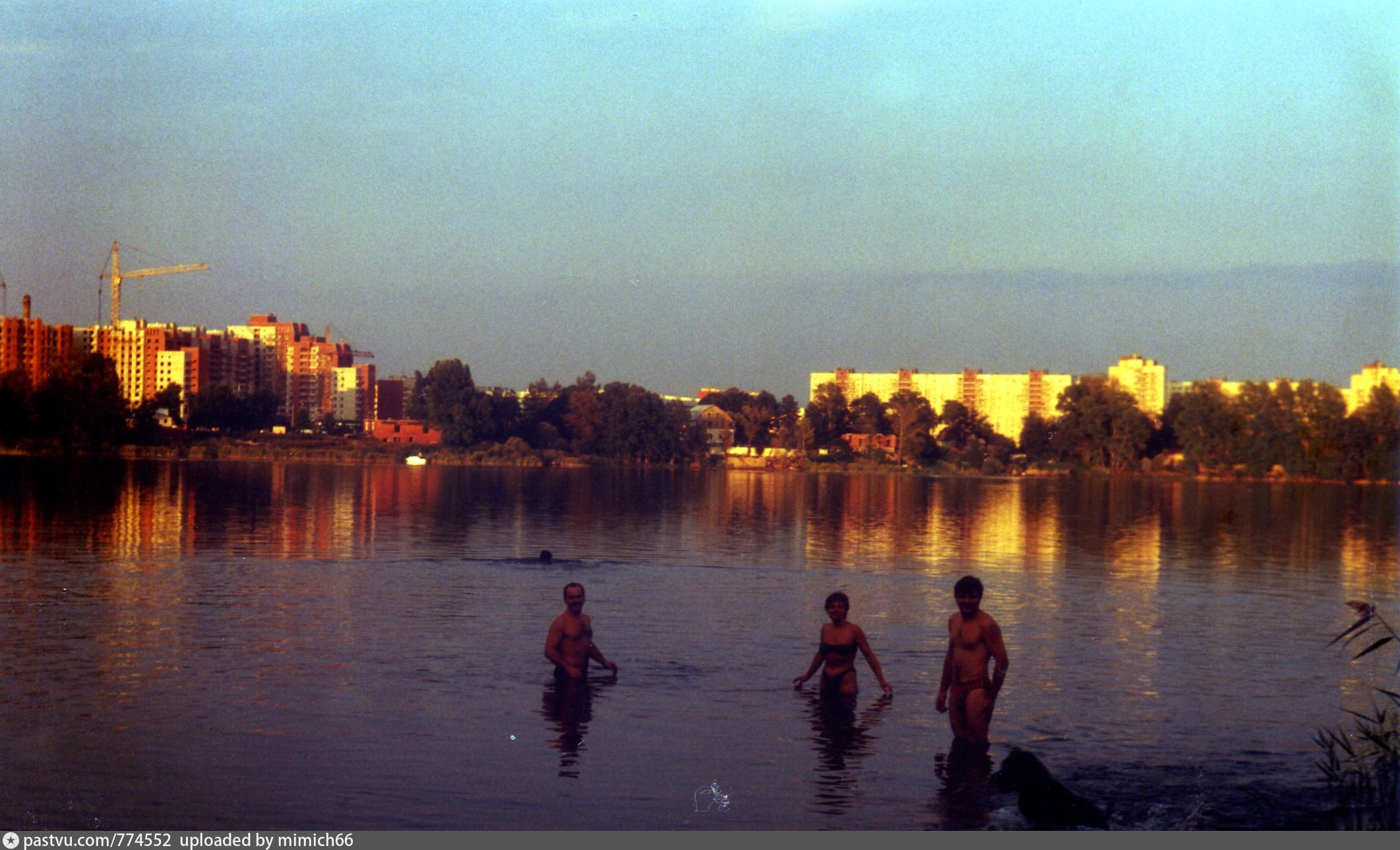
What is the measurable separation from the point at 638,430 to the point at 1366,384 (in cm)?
15010

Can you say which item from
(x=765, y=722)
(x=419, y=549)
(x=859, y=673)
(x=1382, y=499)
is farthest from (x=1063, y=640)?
(x=1382, y=499)

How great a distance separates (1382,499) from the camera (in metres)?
94.4

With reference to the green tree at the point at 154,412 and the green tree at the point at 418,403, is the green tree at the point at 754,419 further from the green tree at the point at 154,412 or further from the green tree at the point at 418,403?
the green tree at the point at 154,412

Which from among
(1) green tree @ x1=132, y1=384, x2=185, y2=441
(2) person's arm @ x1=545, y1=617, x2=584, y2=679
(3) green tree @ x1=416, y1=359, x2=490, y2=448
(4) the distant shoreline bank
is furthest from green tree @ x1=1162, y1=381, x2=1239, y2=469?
(1) green tree @ x1=132, y1=384, x2=185, y2=441

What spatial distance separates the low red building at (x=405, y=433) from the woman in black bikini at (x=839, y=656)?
16261 centimetres

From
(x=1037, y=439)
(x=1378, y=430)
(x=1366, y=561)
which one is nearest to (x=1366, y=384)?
(x=1378, y=430)

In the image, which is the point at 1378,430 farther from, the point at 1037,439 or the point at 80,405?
the point at 1037,439

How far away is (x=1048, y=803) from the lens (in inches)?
471

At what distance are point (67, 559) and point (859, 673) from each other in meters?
21.5

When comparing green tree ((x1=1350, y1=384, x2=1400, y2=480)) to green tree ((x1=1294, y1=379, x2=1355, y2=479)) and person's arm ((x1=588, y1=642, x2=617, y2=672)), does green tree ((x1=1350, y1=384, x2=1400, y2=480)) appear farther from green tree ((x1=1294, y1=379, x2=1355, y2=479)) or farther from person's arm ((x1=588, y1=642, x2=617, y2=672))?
person's arm ((x1=588, y1=642, x2=617, y2=672))

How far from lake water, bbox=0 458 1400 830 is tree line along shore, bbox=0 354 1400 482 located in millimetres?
76021

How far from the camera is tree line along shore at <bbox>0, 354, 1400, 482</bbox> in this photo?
403ft

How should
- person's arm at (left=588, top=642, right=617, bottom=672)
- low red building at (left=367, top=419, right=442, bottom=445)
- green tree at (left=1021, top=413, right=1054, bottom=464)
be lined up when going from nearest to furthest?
1. person's arm at (left=588, top=642, right=617, bottom=672)
2. green tree at (left=1021, top=413, right=1054, bottom=464)
3. low red building at (left=367, top=419, right=442, bottom=445)

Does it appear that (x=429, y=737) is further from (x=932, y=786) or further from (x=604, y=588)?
(x=604, y=588)
